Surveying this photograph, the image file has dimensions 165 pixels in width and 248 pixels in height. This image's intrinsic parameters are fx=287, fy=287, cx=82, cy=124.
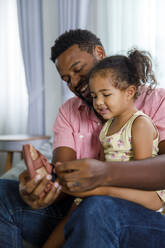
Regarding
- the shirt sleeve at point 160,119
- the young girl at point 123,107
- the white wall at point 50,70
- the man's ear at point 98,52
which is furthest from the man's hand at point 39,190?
the white wall at point 50,70

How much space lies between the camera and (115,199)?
81cm

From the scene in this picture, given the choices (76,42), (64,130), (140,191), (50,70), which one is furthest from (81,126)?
(50,70)

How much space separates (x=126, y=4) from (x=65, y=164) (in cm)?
233

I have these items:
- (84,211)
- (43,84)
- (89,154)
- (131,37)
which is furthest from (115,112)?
(43,84)

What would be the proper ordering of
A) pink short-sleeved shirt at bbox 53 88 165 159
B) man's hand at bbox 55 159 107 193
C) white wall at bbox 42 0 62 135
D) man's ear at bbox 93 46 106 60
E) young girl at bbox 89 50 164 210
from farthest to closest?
white wall at bbox 42 0 62 135, man's ear at bbox 93 46 106 60, pink short-sleeved shirt at bbox 53 88 165 159, young girl at bbox 89 50 164 210, man's hand at bbox 55 159 107 193

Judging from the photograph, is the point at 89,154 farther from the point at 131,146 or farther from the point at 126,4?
the point at 126,4

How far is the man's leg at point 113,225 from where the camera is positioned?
74 centimetres

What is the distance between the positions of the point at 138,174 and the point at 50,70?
2621 millimetres

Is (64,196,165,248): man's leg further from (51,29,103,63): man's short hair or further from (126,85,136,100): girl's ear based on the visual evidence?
(51,29,103,63): man's short hair

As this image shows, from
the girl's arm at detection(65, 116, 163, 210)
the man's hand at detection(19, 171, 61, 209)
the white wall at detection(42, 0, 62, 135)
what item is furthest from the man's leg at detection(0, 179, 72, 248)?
the white wall at detection(42, 0, 62, 135)

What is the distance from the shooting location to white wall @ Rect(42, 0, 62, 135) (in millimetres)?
3184

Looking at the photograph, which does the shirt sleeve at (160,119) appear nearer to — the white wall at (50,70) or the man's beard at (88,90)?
the man's beard at (88,90)

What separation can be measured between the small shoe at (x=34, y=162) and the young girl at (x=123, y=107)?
0.27 m

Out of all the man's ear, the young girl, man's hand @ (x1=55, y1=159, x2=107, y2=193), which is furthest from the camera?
the man's ear
